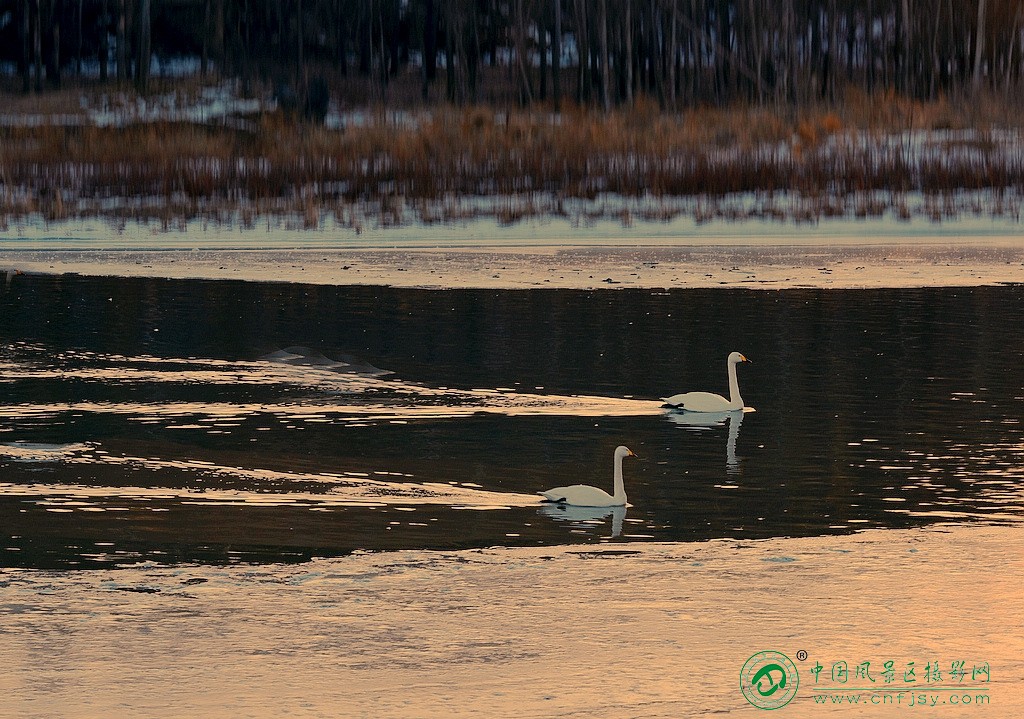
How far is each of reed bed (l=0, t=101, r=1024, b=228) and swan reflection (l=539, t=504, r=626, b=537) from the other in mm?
17360

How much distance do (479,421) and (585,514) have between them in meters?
2.61

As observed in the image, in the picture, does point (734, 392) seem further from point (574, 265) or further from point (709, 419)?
point (574, 265)

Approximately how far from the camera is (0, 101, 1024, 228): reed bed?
26.2 metres

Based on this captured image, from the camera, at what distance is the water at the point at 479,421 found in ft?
25.3

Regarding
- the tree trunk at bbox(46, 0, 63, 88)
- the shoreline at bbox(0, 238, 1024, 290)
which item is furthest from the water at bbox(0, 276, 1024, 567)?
the tree trunk at bbox(46, 0, 63, 88)

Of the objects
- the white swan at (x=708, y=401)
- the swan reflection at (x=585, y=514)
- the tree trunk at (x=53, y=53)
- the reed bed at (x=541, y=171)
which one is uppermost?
the tree trunk at (x=53, y=53)

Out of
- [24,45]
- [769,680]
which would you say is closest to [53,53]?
[24,45]

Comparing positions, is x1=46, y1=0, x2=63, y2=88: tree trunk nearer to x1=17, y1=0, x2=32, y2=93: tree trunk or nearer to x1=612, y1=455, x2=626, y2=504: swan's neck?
x1=17, y1=0, x2=32, y2=93: tree trunk

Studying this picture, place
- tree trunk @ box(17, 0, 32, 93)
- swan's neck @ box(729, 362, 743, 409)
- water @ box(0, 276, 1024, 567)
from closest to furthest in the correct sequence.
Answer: water @ box(0, 276, 1024, 567) → swan's neck @ box(729, 362, 743, 409) → tree trunk @ box(17, 0, 32, 93)

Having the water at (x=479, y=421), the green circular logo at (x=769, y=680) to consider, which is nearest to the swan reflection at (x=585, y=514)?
the water at (x=479, y=421)

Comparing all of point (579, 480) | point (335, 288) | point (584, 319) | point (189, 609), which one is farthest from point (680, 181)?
point (189, 609)

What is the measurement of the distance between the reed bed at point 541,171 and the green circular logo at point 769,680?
1973 centimetres

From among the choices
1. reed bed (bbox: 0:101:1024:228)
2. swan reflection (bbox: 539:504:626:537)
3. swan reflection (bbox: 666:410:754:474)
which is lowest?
swan reflection (bbox: 666:410:754:474)

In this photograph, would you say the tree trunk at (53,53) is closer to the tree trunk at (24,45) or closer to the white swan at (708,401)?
the tree trunk at (24,45)
